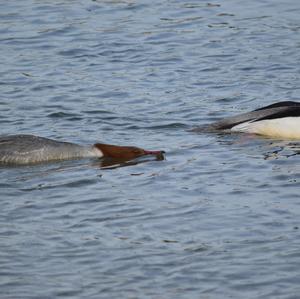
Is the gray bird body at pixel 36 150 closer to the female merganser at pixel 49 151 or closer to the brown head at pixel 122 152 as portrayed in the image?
the female merganser at pixel 49 151

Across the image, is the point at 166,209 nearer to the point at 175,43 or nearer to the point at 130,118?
the point at 130,118

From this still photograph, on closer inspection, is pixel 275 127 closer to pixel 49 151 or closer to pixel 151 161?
pixel 151 161

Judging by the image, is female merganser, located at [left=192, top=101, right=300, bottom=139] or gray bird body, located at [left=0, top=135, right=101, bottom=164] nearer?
gray bird body, located at [left=0, top=135, right=101, bottom=164]

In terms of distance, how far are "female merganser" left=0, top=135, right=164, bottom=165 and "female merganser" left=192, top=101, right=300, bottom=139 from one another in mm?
1833

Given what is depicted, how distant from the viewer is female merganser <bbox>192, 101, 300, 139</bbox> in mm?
15109

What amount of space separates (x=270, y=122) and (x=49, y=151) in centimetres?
362

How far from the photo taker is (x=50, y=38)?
20031 millimetres

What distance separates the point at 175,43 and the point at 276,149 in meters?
5.63

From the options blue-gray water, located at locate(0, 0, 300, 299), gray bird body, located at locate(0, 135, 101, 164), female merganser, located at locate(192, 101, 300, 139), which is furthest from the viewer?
female merganser, located at locate(192, 101, 300, 139)

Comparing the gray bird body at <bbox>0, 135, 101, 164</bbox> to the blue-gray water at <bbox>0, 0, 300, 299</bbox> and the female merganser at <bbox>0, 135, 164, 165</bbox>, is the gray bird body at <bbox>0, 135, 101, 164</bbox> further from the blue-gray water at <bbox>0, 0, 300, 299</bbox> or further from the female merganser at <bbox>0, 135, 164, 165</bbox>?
the blue-gray water at <bbox>0, 0, 300, 299</bbox>

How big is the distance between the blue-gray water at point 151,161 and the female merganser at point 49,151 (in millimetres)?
194

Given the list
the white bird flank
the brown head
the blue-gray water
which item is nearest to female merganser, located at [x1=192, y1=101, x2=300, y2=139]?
the white bird flank

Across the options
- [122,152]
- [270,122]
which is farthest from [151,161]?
[270,122]

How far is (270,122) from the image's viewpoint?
15281mm
